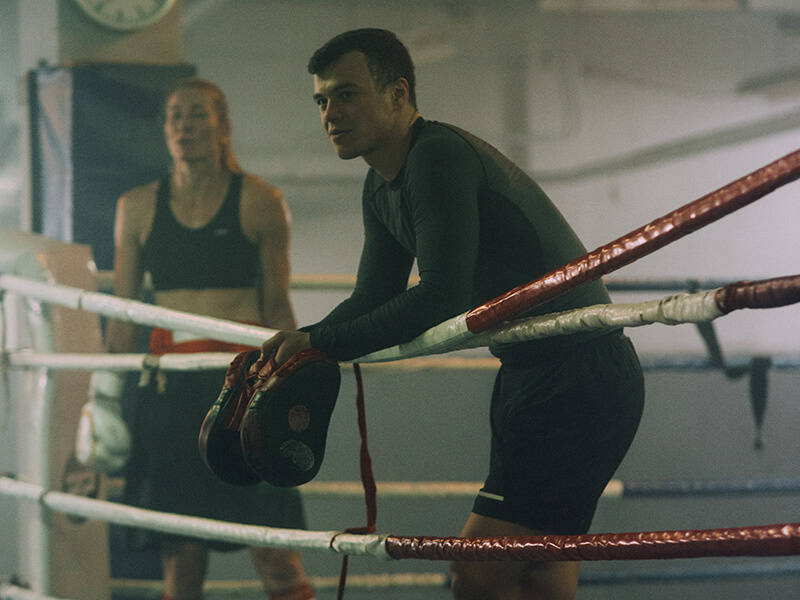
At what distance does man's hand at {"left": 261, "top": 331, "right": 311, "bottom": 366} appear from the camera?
35.2 inches

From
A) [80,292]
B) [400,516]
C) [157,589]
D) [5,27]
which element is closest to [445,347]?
[80,292]

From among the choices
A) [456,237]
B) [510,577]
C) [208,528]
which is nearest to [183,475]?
[208,528]

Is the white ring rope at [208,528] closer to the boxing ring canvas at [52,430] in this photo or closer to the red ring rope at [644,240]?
the boxing ring canvas at [52,430]

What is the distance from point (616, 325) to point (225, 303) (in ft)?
3.63

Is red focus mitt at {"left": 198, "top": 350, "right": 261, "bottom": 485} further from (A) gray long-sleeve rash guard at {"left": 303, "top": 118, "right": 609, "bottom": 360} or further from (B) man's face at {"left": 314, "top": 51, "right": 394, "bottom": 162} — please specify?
(B) man's face at {"left": 314, "top": 51, "right": 394, "bottom": 162}

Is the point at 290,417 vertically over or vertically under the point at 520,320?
under

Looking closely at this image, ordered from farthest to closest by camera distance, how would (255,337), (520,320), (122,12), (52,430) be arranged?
(122,12) → (52,430) → (255,337) → (520,320)

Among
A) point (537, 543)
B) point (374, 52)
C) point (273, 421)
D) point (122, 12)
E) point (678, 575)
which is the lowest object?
point (678, 575)

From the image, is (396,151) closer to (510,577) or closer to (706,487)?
(510,577)

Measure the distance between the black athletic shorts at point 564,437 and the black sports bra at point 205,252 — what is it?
0.85m

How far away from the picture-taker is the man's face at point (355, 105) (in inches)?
36.5

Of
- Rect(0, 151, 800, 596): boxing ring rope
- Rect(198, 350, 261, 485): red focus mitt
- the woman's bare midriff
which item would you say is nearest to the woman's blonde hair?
the woman's bare midriff

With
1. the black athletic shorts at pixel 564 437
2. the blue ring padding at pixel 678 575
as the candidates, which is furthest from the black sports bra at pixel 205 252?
the blue ring padding at pixel 678 575

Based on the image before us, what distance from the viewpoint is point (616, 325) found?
2.31 feet
